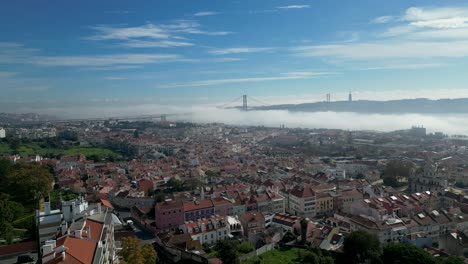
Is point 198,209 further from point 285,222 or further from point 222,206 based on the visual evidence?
point 285,222

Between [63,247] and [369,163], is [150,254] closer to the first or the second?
[63,247]

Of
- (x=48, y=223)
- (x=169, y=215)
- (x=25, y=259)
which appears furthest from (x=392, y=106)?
(x=25, y=259)

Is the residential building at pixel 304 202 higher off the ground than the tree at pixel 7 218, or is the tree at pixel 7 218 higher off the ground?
the tree at pixel 7 218

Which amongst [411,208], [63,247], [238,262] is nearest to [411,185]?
[411,208]

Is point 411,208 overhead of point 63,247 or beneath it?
beneath

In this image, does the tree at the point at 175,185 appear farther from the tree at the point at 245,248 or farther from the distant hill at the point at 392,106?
the distant hill at the point at 392,106

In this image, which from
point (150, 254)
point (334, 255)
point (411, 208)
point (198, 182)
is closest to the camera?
point (150, 254)

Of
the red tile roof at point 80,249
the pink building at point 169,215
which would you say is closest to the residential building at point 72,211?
the red tile roof at point 80,249
